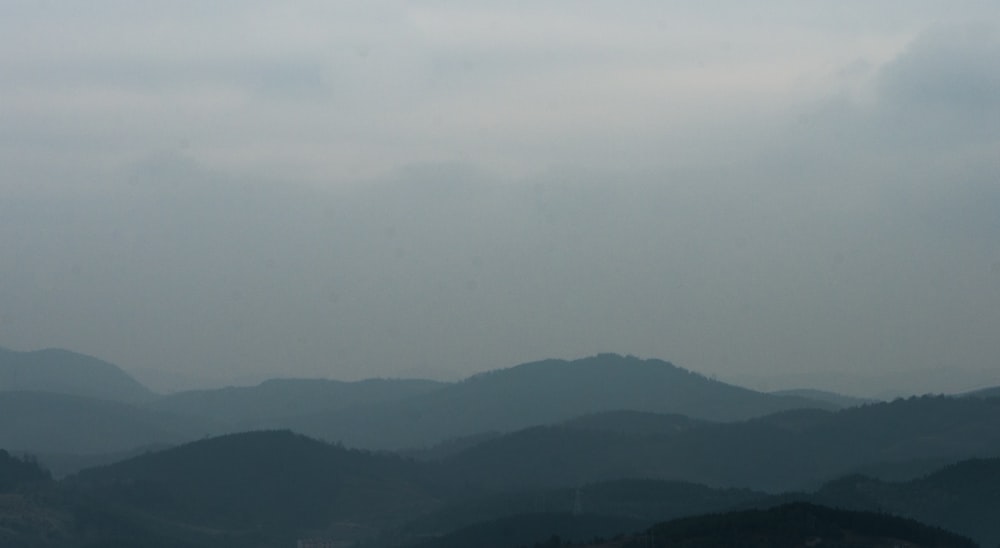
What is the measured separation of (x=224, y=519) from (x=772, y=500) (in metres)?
86.6

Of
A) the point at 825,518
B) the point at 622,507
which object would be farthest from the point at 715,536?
the point at 622,507

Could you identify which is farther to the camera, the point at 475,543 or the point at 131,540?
the point at 131,540

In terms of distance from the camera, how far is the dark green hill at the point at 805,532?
8325 cm

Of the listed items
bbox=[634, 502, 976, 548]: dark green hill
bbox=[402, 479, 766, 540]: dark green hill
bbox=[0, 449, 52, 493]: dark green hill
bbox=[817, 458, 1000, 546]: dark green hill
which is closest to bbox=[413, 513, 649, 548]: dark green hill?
bbox=[402, 479, 766, 540]: dark green hill

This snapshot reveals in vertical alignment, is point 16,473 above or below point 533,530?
above

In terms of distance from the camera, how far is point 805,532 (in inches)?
3312

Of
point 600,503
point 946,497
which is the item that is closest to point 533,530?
point 600,503

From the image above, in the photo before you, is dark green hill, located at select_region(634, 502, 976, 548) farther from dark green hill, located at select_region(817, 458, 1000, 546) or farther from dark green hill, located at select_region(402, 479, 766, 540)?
dark green hill, located at select_region(402, 479, 766, 540)

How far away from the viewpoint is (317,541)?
177m

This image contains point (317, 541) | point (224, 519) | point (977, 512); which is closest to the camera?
point (977, 512)

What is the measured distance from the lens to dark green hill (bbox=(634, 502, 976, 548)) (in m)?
83.2

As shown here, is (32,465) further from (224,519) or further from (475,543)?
(475,543)

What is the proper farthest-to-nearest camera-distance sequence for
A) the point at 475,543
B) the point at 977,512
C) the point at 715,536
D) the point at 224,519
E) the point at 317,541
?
the point at 224,519, the point at 317,541, the point at 475,543, the point at 977,512, the point at 715,536

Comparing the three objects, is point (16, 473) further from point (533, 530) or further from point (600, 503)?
point (533, 530)
